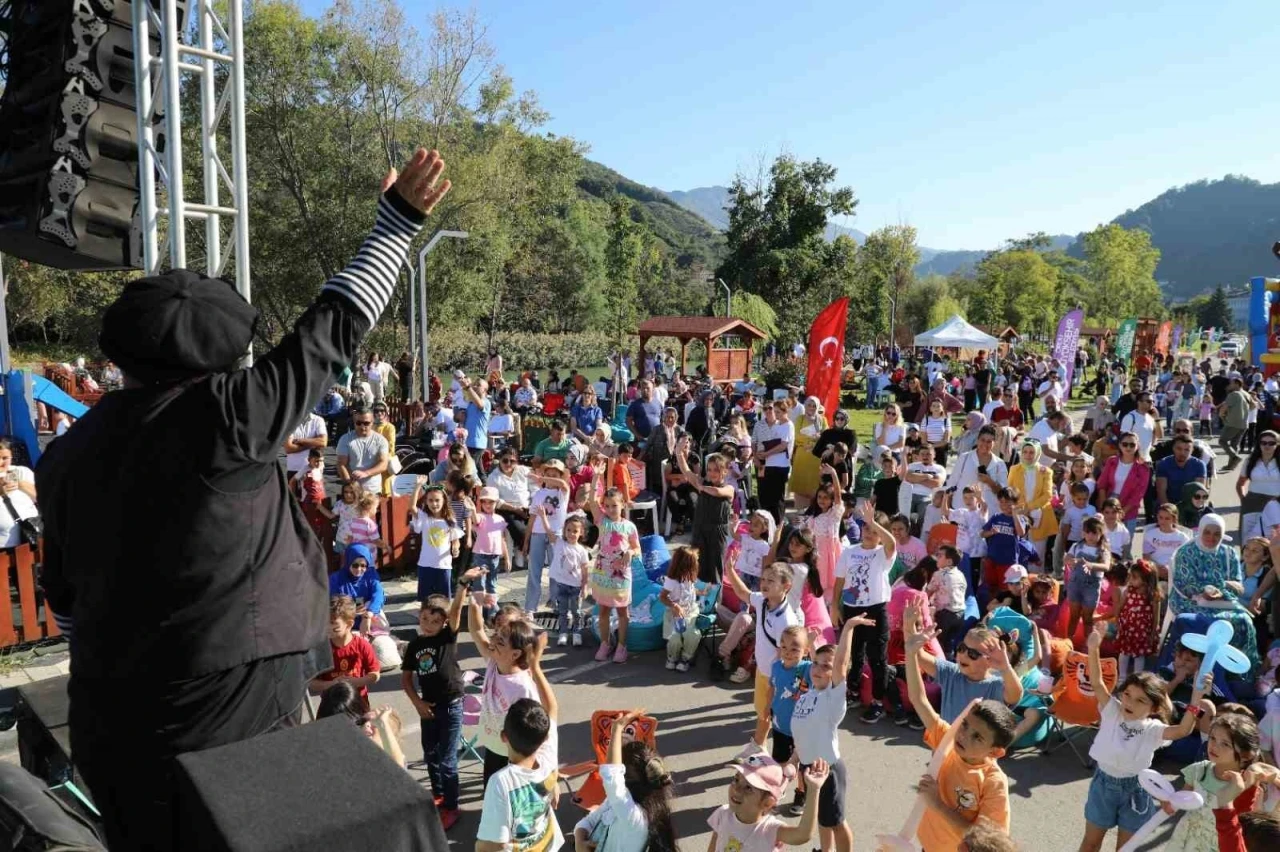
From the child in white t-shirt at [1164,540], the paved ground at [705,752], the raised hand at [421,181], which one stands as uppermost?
the raised hand at [421,181]

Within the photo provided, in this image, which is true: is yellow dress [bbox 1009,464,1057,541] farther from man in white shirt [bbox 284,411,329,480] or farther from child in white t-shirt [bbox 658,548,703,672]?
man in white shirt [bbox 284,411,329,480]

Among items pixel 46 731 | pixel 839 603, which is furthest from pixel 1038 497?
pixel 46 731

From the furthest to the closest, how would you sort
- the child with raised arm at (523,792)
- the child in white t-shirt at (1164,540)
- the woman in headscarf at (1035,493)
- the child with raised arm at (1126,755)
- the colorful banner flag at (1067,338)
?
1. the colorful banner flag at (1067,338)
2. the woman in headscarf at (1035,493)
3. the child in white t-shirt at (1164,540)
4. the child with raised arm at (1126,755)
5. the child with raised arm at (523,792)

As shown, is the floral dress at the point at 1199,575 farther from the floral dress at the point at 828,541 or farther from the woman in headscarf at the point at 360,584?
the woman in headscarf at the point at 360,584

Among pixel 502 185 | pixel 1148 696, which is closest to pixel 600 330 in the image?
pixel 502 185

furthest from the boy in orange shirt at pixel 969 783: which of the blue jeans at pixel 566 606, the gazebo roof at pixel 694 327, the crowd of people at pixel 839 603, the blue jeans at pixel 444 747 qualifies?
the gazebo roof at pixel 694 327

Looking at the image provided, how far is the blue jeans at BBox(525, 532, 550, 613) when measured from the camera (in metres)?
8.72

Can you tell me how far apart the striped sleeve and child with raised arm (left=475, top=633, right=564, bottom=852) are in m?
2.58

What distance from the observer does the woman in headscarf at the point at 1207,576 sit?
690 centimetres

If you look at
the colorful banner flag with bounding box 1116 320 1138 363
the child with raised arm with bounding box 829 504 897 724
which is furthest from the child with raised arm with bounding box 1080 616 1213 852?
the colorful banner flag with bounding box 1116 320 1138 363

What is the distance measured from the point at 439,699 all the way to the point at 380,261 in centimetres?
388

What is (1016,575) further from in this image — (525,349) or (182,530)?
(525,349)

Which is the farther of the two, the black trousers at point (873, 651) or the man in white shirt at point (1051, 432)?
the man in white shirt at point (1051, 432)

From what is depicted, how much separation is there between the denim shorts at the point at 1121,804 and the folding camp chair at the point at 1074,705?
5.50 feet
